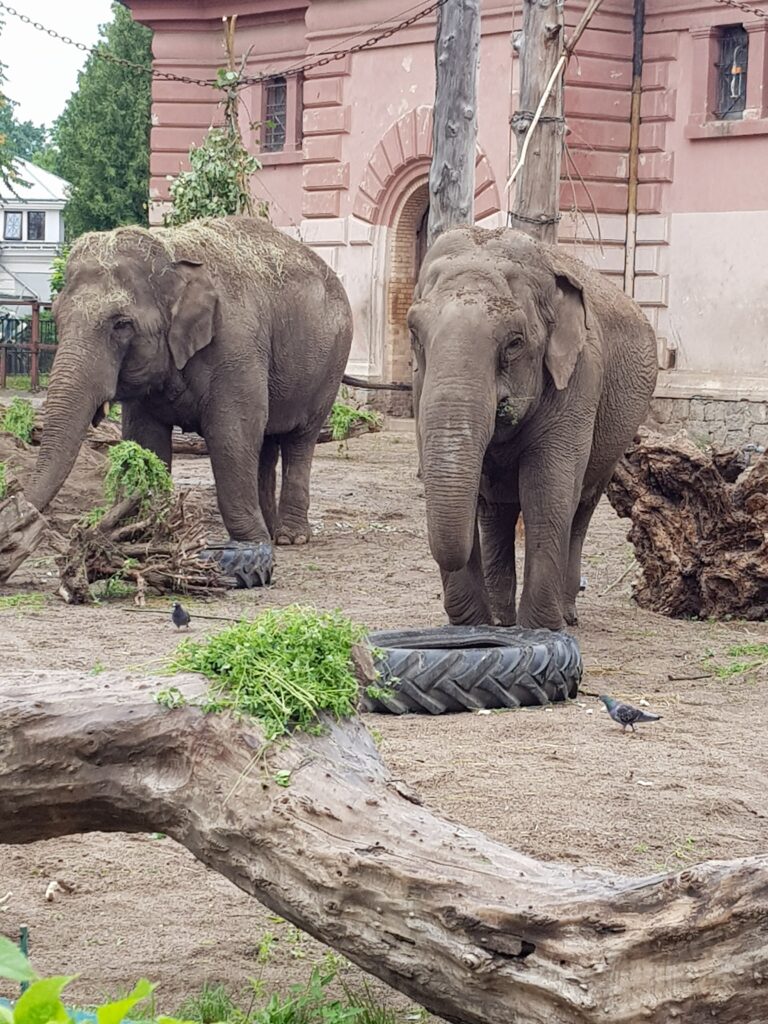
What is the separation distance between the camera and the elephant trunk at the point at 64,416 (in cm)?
1101

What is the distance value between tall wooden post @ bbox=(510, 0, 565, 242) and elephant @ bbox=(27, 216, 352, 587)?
1.87m

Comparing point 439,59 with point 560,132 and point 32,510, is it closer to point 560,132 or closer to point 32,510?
point 560,132

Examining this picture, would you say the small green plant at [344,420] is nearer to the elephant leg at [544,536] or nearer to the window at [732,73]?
the window at [732,73]

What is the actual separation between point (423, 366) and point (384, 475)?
10.3m

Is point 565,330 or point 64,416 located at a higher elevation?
point 565,330

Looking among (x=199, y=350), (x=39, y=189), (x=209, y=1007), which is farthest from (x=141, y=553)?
(x=39, y=189)

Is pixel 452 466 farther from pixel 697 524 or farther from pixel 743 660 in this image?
pixel 697 524

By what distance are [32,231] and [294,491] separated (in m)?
67.6

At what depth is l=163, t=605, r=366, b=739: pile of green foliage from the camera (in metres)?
3.97

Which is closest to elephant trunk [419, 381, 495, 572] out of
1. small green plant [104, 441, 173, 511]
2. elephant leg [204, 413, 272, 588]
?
small green plant [104, 441, 173, 511]

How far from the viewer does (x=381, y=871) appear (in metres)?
3.63

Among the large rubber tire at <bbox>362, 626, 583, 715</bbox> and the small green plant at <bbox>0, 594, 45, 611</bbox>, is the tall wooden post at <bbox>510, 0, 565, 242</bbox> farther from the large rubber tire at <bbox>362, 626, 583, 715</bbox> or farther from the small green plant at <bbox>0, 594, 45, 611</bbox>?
the large rubber tire at <bbox>362, 626, 583, 715</bbox>

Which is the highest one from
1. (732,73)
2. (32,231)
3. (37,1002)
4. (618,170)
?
(32,231)

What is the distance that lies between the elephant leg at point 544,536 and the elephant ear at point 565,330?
1.59 ft
